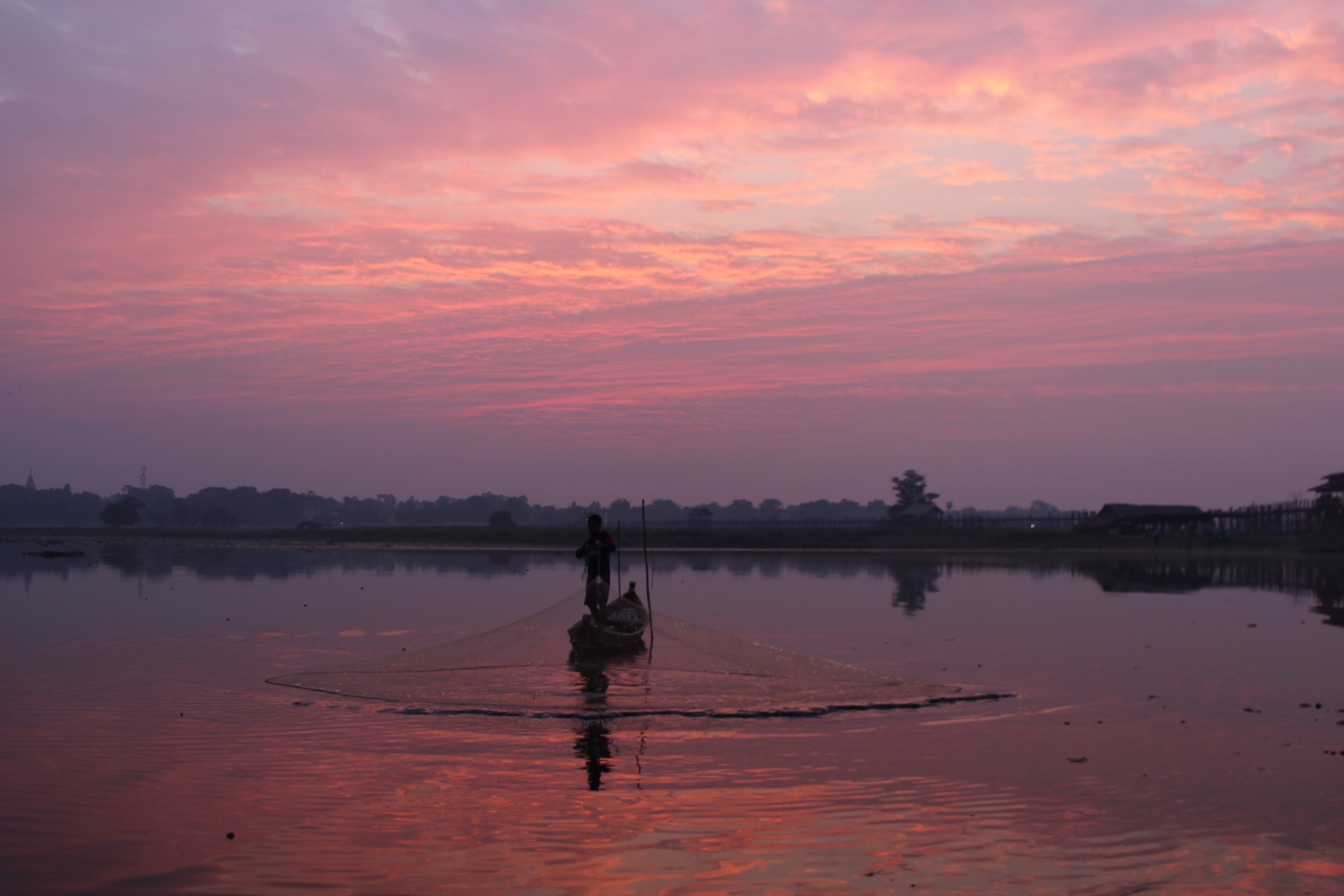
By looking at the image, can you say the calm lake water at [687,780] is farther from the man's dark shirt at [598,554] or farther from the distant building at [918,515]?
the distant building at [918,515]

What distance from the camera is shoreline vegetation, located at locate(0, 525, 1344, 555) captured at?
71.7 metres

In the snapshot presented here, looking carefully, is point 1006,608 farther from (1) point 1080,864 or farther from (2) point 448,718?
(1) point 1080,864

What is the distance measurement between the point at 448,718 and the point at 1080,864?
750 centimetres

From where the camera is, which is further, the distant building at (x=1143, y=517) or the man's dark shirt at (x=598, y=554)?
the distant building at (x=1143, y=517)

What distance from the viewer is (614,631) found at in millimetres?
17812

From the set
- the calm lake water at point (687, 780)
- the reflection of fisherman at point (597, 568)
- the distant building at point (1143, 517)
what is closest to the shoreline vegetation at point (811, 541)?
the distant building at point (1143, 517)

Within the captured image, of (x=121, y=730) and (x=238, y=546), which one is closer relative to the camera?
(x=121, y=730)

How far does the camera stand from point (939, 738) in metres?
12.1

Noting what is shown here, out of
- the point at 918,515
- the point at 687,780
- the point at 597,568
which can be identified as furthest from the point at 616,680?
the point at 918,515

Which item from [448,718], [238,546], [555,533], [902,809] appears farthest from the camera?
[555,533]

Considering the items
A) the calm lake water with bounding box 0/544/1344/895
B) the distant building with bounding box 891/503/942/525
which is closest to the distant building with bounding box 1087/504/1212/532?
the distant building with bounding box 891/503/942/525

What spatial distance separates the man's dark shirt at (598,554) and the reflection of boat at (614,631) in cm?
54

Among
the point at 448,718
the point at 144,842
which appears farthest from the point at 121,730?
the point at 144,842

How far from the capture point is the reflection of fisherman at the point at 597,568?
58.6ft
